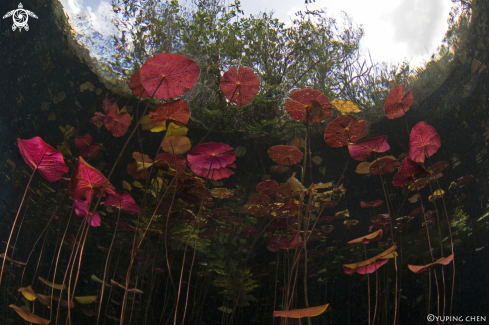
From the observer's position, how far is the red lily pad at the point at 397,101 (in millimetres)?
2516

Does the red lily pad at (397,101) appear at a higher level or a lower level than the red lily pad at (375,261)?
higher

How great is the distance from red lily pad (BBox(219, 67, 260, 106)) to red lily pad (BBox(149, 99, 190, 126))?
0.39 meters

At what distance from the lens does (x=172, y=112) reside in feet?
6.88

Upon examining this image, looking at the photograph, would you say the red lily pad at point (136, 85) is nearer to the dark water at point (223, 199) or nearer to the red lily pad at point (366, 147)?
the dark water at point (223, 199)

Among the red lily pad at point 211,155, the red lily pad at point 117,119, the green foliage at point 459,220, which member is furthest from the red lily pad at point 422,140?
the green foliage at point 459,220

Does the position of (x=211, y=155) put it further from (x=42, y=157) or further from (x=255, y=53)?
(x=255, y=53)

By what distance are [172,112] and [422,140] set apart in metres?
2.21

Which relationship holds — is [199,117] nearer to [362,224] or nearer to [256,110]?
[256,110]

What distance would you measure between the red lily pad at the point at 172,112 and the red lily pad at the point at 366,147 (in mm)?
1446

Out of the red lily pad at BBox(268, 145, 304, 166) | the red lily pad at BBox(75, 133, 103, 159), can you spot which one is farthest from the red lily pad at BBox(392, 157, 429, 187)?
the red lily pad at BBox(75, 133, 103, 159)

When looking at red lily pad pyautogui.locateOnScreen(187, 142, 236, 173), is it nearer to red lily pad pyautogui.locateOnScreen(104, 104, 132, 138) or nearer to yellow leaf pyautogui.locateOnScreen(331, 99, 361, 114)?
red lily pad pyautogui.locateOnScreen(104, 104, 132, 138)

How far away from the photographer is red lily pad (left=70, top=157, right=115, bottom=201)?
5.57 feet

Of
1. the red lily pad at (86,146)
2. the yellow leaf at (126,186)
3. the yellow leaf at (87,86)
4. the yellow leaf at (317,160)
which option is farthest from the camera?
the yellow leaf at (126,186)

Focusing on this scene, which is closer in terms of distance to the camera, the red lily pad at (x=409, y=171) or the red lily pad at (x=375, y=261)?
the red lily pad at (x=375, y=261)
